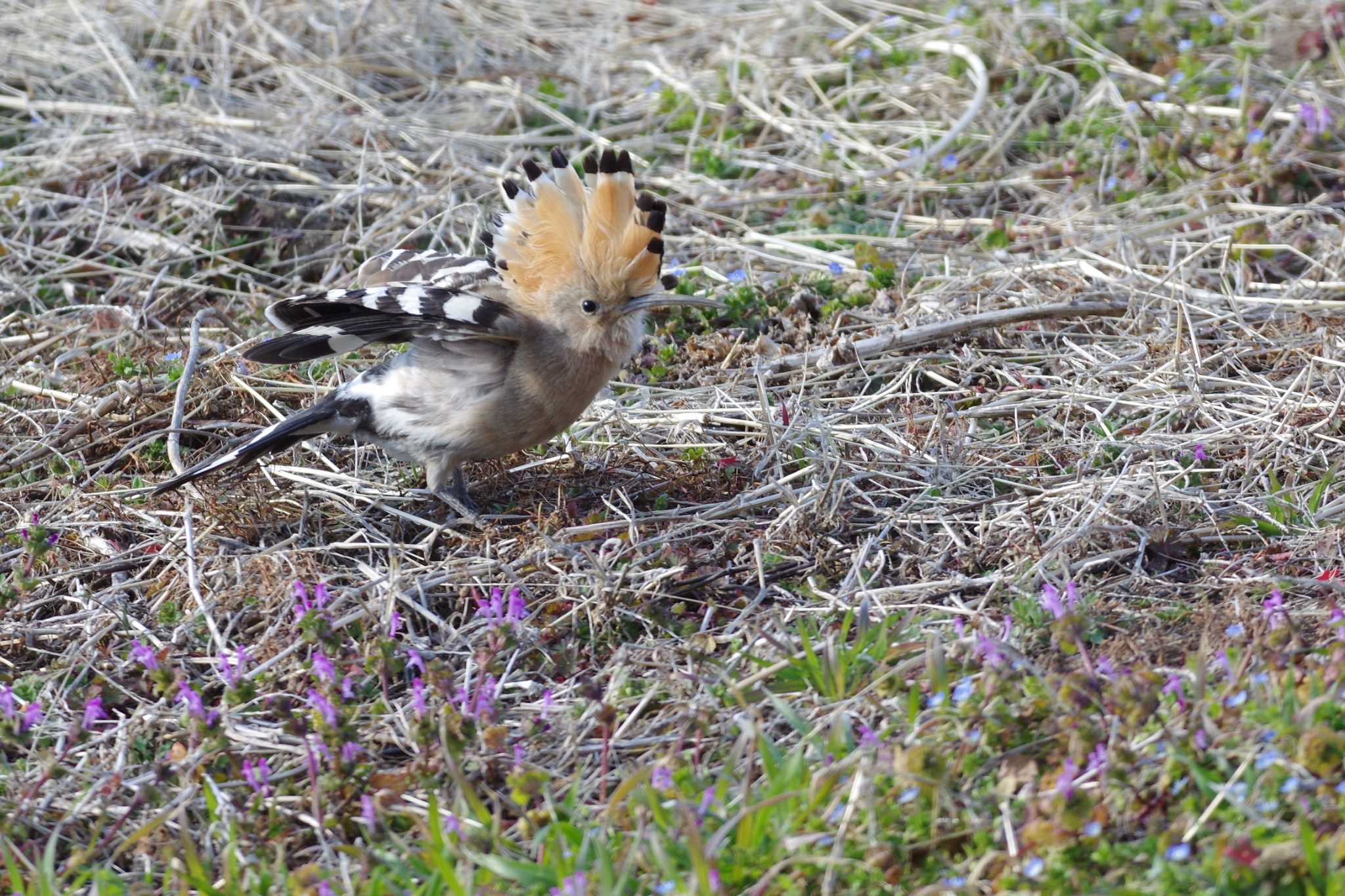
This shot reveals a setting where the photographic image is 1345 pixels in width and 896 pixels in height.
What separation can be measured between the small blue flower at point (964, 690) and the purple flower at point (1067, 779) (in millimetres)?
277

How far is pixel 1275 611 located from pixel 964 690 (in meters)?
0.74

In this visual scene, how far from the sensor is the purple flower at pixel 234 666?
362 cm

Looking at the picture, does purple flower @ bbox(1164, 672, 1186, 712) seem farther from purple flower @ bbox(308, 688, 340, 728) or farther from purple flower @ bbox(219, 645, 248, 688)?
purple flower @ bbox(219, 645, 248, 688)

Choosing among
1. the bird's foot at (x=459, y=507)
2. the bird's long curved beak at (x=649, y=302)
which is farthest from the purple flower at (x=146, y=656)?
the bird's long curved beak at (x=649, y=302)

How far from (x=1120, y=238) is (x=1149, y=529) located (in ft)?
7.43

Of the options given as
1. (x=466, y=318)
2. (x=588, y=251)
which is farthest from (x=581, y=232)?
(x=466, y=318)

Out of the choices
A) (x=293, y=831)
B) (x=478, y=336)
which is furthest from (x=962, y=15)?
(x=293, y=831)

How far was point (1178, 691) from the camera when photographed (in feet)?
10.2

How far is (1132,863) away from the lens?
275 centimetres

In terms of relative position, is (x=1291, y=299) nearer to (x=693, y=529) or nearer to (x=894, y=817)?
(x=693, y=529)

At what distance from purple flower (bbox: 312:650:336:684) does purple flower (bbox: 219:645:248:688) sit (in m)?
0.17

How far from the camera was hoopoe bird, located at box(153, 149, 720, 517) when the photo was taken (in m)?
4.37

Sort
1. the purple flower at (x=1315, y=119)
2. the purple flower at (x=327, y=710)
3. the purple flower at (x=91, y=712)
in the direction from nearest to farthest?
the purple flower at (x=327, y=710) < the purple flower at (x=91, y=712) < the purple flower at (x=1315, y=119)

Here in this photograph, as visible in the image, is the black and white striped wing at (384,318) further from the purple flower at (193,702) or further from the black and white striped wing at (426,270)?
Result: the purple flower at (193,702)
